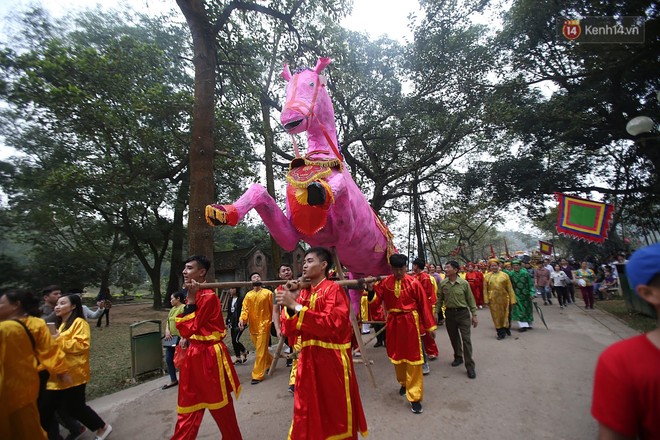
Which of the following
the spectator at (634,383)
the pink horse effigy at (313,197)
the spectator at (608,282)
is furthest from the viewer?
the spectator at (608,282)

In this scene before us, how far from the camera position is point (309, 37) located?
8000 millimetres

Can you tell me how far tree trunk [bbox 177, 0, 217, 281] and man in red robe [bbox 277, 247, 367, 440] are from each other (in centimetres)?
288

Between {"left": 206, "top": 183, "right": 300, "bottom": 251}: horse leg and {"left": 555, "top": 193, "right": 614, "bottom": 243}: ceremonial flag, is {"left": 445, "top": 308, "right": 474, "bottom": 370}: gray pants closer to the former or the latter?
{"left": 206, "top": 183, "right": 300, "bottom": 251}: horse leg

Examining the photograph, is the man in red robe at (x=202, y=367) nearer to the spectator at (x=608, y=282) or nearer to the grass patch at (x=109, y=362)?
the grass patch at (x=109, y=362)

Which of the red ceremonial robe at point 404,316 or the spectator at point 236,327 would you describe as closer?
the red ceremonial robe at point 404,316

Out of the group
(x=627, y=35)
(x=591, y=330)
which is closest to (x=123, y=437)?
(x=591, y=330)

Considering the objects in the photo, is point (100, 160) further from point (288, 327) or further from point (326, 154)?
point (288, 327)

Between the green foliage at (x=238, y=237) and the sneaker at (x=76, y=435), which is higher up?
→ the green foliage at (x=238, y=237)

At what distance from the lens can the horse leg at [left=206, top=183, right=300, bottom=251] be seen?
323cm

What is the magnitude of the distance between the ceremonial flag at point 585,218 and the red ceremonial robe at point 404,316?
655 cm

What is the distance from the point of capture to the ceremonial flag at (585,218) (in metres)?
8.37

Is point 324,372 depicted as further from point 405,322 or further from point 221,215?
point 405,322

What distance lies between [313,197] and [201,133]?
3.14 metres

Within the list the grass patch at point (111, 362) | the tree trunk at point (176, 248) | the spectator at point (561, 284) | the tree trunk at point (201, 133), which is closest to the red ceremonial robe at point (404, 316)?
the tree trunk at point (201, 133)
